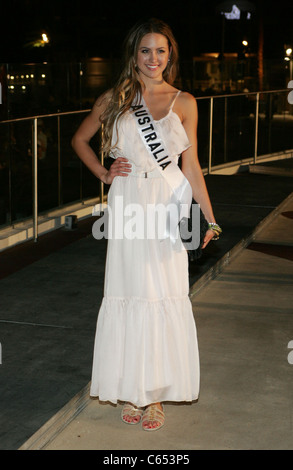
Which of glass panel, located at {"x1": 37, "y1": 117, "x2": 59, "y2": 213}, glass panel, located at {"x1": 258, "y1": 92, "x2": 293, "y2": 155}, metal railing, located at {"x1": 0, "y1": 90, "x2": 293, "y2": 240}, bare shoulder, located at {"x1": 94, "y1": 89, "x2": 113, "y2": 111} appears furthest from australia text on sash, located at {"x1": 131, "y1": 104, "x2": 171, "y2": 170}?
glass panel, located at {"x1": 258, "y1": 92, "x2": 293, "y2": 155}

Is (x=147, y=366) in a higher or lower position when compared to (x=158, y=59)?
lower

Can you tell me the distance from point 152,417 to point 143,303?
557mm

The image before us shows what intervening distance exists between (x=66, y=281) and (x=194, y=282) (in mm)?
958

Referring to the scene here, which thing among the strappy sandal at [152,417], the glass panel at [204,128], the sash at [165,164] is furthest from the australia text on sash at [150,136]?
the glass panel at [204,128]

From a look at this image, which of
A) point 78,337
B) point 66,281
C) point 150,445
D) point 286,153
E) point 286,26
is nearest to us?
point 150,445

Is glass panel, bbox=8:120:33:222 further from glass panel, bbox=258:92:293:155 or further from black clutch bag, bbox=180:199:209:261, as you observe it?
glass panel, bbox=258:92:293:155

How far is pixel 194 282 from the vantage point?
5.74 metres

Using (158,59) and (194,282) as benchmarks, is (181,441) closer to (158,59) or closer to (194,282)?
(158,59)

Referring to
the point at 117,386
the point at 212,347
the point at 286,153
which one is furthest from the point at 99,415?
the point at 286,153

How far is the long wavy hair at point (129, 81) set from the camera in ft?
11.4

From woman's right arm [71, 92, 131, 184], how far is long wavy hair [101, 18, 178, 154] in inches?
2.2

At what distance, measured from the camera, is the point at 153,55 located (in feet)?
11.4

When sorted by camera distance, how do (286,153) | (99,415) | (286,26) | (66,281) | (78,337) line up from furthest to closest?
(286,26)
(286,153)
(66,281)
(78,337)
(99,415)

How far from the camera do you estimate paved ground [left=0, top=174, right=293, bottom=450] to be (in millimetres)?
3533
